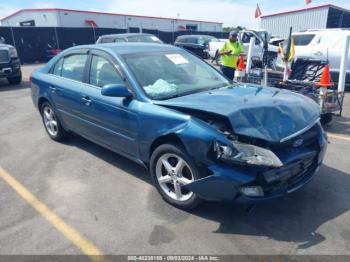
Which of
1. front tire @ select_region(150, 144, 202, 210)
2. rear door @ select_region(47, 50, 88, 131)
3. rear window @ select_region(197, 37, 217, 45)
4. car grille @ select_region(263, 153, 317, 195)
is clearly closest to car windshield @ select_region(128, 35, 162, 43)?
rear door @ select_region(47, 50, 88, 131)

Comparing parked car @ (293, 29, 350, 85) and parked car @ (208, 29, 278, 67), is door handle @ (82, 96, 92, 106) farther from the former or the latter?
parked car @ (208, 29, 278, 67)

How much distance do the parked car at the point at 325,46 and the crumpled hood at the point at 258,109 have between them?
676 centimetres

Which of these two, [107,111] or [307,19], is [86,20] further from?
[107,111]

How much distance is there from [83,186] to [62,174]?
0.54 metres

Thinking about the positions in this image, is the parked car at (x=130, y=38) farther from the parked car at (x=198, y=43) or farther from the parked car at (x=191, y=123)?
the parked car at (x=198, y=43)

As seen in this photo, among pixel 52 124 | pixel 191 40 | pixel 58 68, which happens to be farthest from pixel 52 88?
pixel 191 40

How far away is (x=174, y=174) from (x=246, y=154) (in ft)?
2.78

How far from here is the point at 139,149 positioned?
3748 mm

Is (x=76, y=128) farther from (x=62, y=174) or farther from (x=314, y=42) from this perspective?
(x=314, y=42)

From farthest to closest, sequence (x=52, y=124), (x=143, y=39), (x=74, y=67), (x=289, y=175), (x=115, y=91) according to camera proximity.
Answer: (x=143, y=39), (x=52, y=124), (x=74, y=67), (x=115, y=91), (x=289, y=175)

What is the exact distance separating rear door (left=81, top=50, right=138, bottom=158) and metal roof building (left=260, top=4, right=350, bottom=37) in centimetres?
3081

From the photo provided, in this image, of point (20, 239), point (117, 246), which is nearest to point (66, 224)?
point (20, 239)

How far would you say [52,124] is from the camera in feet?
18.6

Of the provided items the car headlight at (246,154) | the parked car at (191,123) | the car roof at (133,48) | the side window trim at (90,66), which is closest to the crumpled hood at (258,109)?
the parked car at (191,123)
